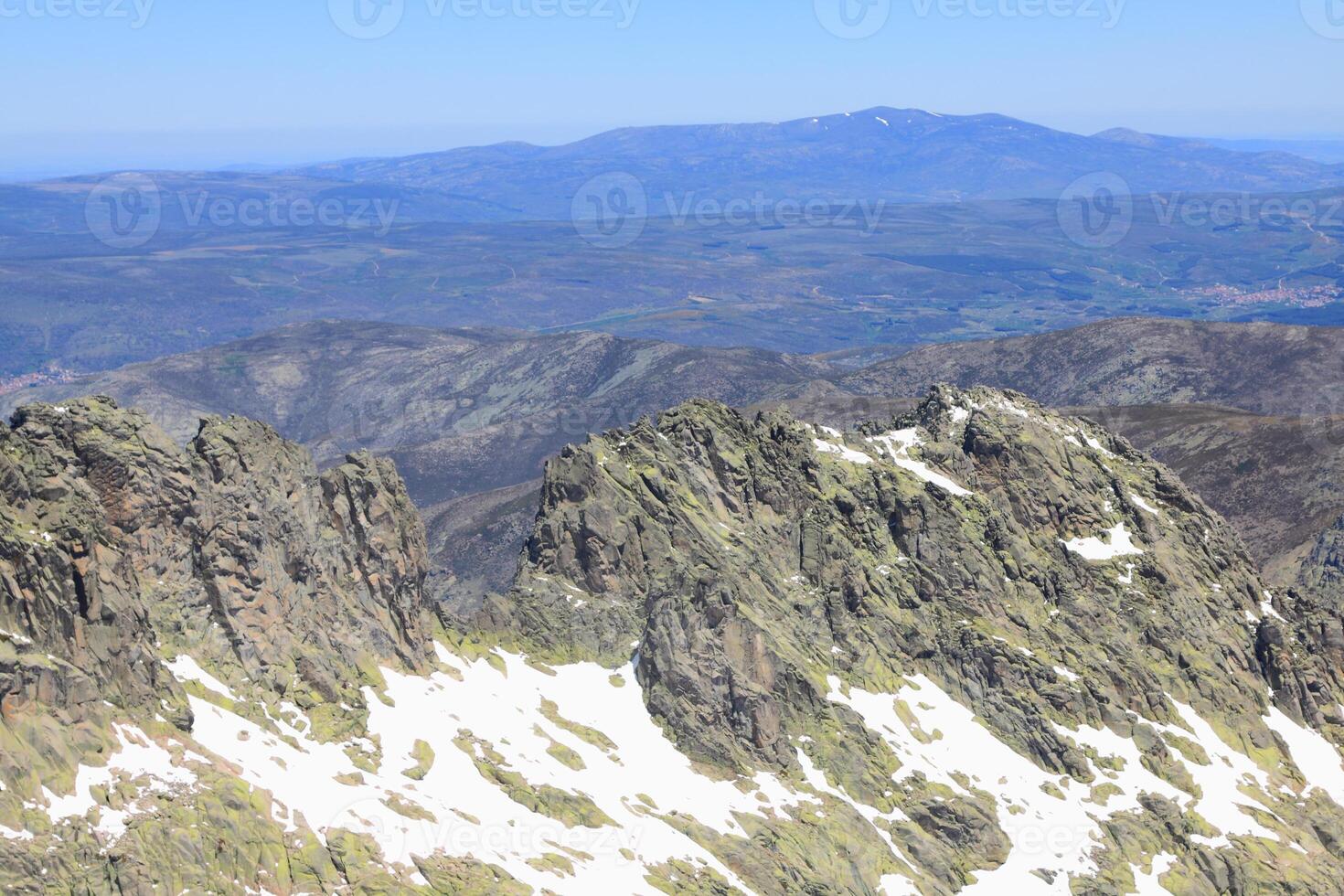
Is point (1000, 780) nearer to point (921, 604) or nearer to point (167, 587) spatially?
point (921, 604)

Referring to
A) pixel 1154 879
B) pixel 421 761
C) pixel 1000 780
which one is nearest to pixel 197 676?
pixel 421 761

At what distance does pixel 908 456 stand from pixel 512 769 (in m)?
56.0

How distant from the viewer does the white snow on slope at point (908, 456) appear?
11744 cm

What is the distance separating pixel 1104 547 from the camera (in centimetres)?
11750

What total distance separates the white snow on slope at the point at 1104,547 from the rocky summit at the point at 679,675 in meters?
0.37

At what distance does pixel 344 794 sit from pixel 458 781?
26.0 feet

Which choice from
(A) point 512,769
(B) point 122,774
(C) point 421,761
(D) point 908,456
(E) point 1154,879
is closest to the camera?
(B) point 122,774

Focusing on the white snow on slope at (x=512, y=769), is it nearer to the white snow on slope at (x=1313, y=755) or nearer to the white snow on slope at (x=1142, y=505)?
the white snow on slope at (x=1313, y=755)

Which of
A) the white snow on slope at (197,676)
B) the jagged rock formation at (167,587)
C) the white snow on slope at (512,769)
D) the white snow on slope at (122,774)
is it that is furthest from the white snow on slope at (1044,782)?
the white snow on slope at (122,774)

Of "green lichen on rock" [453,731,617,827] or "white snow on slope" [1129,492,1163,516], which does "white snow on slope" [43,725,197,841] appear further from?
"white snow on slope" [1129,492,1163,516]

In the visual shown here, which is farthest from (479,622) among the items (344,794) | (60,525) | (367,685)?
(60,525)

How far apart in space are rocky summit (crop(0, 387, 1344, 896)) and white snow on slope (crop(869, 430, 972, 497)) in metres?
0.71

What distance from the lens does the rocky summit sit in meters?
60.2

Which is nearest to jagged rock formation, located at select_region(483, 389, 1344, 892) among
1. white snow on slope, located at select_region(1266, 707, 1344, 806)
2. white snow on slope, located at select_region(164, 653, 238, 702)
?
white snow on slope, located at select_region(1266, 707, 1344, 806)
